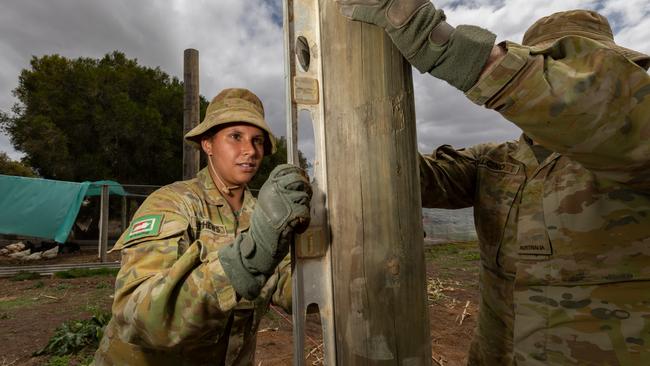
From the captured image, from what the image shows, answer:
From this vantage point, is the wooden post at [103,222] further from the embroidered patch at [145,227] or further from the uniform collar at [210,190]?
the embroidered patch at [145,227]

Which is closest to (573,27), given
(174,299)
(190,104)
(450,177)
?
(450,177)

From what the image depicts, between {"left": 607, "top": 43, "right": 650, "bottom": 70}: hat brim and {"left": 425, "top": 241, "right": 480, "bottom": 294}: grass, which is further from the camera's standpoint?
{"left": 425, "top": 241, "right": 480, "bottom": 294}: grass

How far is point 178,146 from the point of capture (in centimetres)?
1905

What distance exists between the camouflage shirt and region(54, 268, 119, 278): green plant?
28.7 ft

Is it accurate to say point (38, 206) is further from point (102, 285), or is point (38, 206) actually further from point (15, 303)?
point (15, 303)

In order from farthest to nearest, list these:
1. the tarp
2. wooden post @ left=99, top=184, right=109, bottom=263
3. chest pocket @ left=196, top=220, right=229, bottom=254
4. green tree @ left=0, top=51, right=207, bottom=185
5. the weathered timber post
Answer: green tree @ left=0, top=51, right=207, bottom=185 < wooden post @ left=99, top=184, right=109, bottom=263 < the tarp < chest pocket @ left=196, top=220, right=229, bottom=254 < the weathered timber post

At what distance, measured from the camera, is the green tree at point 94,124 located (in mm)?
16422

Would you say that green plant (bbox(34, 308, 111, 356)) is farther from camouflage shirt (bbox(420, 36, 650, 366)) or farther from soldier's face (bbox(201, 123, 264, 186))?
camouflage shirt (bbox(420, 36, 650, 366))

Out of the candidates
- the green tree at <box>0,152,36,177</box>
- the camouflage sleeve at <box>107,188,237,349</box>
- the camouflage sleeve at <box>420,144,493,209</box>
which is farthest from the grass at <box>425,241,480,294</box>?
the green tree at <box>0,152,36,177</box>

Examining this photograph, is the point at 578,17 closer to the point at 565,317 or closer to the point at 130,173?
the point at 565,317

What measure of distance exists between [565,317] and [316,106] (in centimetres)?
143

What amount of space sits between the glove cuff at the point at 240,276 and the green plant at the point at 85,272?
8749mm

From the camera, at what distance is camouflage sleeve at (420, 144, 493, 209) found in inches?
86.4

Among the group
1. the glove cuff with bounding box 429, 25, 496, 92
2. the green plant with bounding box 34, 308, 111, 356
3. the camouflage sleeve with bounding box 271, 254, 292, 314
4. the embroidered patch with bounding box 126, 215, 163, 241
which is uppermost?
the glove cuff with bounding box 429, 25, 496, 92
